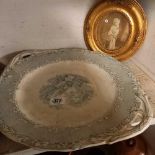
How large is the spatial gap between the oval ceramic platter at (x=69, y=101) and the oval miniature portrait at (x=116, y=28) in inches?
3.6

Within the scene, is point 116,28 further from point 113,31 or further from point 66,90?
point 66,90

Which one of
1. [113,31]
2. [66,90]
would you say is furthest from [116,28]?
[66,90]

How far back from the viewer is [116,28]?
90 centimetres

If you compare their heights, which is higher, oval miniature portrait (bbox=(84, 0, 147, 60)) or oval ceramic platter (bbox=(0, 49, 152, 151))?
oval miniature portrait (bbox=(84, 0, 147, 60))

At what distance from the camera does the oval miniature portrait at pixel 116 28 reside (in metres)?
0.87

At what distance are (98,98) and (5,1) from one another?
0.39 metres

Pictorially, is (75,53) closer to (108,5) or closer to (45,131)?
(108,5)

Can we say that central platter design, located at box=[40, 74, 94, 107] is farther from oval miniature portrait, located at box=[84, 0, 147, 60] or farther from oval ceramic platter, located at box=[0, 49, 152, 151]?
oval miniature portrait, located at box=[84, 0, 147, 60]

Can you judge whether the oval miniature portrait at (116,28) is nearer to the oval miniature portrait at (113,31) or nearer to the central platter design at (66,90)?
the oval miniature portrait at (113,31)

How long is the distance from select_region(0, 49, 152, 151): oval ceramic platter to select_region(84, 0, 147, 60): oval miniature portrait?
0.09 metres

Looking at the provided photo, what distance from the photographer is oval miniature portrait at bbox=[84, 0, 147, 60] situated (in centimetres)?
87

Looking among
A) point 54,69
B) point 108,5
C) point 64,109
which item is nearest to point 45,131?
point 64,109

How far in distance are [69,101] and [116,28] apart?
13.3 inches

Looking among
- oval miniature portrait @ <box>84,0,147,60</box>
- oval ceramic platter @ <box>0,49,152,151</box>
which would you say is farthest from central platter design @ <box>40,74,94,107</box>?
oval miniature portrait @ <box>84,0,147,60</box>
